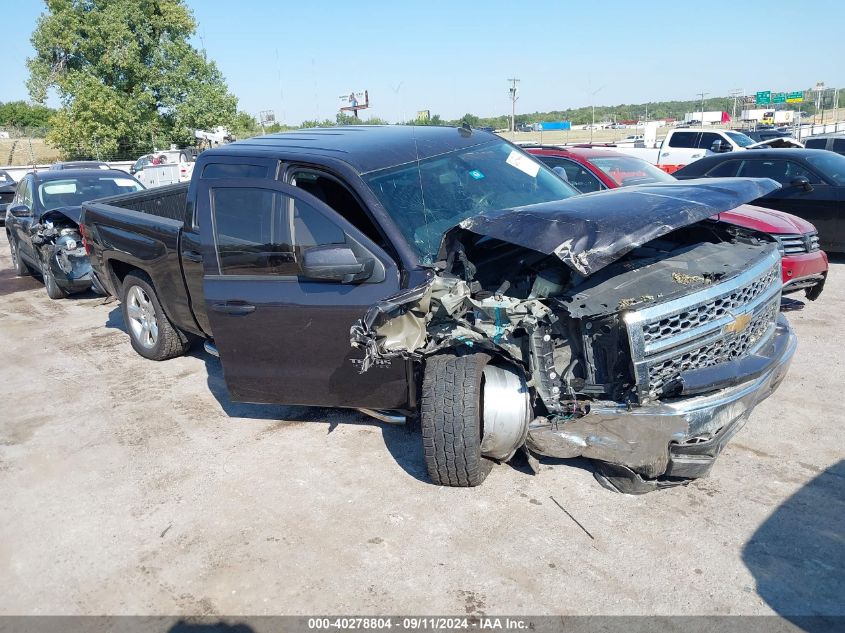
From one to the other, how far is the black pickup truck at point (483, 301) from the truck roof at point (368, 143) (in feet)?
0.08

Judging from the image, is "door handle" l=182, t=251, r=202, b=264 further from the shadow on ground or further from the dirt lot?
the shadow on ground

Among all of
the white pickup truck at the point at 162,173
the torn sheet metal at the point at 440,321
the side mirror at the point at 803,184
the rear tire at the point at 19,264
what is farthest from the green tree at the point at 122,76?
the torn sheet metal at the point at 440,321

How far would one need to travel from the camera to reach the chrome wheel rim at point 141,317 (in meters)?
6.49

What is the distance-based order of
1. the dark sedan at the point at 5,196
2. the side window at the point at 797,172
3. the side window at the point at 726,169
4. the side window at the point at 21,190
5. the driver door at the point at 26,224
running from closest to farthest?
the side window at the point at 797,172 < the side window at the point at 726,169 < the driver door at the point at 26,224 < the side window at the point at 21,190 < the dark sedan at the point at 5,196

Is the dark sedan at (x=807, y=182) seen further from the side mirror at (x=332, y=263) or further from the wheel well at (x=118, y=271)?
the wheel well at (x=118, y=271)

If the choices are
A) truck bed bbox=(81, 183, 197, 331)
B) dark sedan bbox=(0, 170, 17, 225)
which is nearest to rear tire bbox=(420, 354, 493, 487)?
truck bed bbox=(81, 183, 197, 331)

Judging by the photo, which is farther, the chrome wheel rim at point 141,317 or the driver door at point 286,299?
the chrome wheel rim at point 141,317

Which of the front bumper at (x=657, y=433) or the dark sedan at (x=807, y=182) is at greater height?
the dark sedan at (x=807, y=182)

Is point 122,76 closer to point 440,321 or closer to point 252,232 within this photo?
point 252,232

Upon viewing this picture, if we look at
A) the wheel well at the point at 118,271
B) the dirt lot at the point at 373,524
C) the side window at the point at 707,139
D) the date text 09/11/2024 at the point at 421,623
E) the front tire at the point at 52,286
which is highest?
the side window at the point at 707,139

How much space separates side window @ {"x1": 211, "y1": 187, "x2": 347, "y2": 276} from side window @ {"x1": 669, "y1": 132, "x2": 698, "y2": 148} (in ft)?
54.3

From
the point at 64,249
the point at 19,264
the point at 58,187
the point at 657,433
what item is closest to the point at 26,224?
the point at 58,187

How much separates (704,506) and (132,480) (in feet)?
11.5

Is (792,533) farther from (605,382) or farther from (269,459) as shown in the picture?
(269,459)
